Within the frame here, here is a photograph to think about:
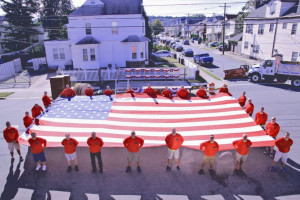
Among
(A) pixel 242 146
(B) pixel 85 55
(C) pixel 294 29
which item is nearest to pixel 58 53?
(B) pixel 85 55

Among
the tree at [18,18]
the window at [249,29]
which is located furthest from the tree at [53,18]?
the window at [249,29]

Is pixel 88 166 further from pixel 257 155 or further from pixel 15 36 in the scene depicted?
pixel 15 36

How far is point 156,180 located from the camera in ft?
25.4

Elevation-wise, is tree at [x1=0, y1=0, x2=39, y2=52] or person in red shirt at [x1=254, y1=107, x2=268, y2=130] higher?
tree at [x1=0, y1=0, x2=39, y2=52]

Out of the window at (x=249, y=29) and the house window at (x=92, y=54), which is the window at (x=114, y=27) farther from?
the window at (x=249, y=29)

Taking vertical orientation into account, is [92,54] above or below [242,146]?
above

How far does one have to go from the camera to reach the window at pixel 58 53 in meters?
28.6

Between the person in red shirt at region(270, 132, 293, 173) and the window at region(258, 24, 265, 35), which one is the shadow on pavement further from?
the window at region(258, 24, 265, 35)

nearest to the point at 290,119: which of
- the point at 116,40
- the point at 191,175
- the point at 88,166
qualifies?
the point at 191,175

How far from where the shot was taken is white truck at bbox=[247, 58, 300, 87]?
19703mm

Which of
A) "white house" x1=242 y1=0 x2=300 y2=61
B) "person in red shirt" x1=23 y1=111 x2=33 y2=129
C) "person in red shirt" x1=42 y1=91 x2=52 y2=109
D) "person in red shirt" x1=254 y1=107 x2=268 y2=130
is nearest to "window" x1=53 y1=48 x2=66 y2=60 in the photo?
"person in red shirt" x1=42 y1=91 x2=52 y2=109

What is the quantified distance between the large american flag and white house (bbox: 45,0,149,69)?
15.9 meters

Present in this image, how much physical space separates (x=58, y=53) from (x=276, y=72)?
2468cm

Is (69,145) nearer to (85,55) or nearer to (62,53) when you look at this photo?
(85,55)
